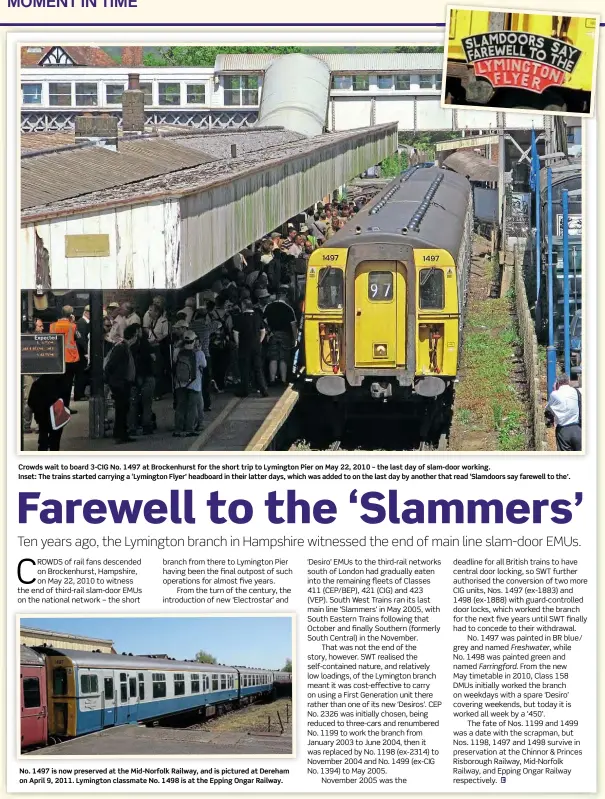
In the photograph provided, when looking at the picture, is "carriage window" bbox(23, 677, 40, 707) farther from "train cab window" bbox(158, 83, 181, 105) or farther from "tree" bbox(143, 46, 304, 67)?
"tree" bbox(143, 46, 304, 67)

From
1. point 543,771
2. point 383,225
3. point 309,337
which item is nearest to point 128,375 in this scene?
point 309,337

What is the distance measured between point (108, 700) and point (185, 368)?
3.92m

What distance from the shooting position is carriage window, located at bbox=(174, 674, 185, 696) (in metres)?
15.9

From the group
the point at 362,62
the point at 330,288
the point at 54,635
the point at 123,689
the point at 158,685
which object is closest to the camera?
the point at 54,635

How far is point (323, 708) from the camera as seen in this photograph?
915cm

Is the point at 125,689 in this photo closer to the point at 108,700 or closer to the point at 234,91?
the point at 108,700

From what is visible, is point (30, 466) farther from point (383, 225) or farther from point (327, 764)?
point (383, 225)

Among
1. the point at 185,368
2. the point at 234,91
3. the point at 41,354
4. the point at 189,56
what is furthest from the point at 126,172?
the point at 189,56

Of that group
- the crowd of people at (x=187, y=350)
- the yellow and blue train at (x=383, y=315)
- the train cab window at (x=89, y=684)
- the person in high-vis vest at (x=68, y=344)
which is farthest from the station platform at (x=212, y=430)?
the train cab window at (x=89, y=684)

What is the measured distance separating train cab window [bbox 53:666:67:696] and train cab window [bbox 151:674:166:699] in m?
2.79

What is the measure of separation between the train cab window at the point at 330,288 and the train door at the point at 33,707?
6.09 m

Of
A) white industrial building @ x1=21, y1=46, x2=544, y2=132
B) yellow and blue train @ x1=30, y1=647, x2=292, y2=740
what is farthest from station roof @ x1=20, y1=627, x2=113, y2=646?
white industrial building @ x1=21, y1=46, x2=544, y2=132

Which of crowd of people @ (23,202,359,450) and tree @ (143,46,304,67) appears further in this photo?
tree @ (143,46,304,67)

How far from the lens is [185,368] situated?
14438mm
